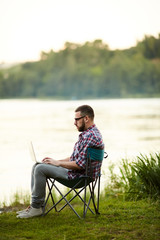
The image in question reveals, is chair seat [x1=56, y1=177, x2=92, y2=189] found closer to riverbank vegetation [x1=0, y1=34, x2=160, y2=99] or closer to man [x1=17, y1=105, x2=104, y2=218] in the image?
man [x1=17, y1=105, x2=104, y2=218]

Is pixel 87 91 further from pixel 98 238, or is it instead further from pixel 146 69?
pixel 98 238

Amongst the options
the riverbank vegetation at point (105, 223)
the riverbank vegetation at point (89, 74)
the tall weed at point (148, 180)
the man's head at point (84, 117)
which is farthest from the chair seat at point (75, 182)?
the riverbank vegetation at point (89, 74)

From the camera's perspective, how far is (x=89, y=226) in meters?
3.14

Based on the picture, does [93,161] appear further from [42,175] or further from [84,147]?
[42,175]

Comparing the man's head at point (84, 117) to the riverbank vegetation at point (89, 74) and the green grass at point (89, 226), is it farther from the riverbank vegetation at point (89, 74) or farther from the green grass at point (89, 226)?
the riverbank vegetation at point (89, 74)

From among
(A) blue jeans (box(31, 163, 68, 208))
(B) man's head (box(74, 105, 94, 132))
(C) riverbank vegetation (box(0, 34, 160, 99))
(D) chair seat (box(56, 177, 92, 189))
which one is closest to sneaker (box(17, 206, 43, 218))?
(A) blue jeans (box(31, 163, 68, 208))

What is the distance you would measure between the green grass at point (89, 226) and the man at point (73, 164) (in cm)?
25

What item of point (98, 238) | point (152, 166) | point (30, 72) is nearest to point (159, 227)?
point (98, 238)

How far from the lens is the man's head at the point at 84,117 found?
3.39 metres

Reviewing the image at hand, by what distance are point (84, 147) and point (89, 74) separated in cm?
5658

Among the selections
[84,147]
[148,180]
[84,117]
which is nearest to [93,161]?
[84,147]

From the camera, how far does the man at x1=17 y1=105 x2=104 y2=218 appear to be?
10.9 feet

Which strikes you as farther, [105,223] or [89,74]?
[89,74]

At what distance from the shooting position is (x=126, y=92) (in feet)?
187
